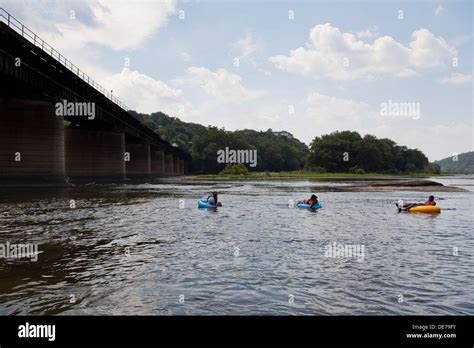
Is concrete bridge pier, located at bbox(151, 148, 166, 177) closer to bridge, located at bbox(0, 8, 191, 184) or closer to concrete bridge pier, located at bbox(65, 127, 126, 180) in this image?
concrete bridge pier, located at bbox(65, 127, 126, 180)

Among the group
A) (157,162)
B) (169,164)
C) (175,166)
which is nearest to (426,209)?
(157,162)

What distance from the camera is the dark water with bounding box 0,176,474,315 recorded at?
301 inches

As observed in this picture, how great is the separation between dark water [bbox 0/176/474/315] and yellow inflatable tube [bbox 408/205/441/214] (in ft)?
15.4

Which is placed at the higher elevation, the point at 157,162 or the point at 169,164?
the point at 157,162

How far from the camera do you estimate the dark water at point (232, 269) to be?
764cm

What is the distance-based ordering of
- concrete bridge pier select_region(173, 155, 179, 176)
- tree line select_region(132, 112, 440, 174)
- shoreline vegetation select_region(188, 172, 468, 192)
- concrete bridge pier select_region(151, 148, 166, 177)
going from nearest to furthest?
shoreline vegetation select_region(188, 172, 468, 192) → concrete bridge pier select_region(151, 148, 166, 177) → tree line select_region(132, 112, 440, 174) → concrete bridge pier select_region(173, 155, 179, 176)

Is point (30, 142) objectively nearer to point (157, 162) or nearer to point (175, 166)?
point (157, 162)

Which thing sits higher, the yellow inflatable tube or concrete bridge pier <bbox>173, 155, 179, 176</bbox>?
concrete bridge pier <bbox>173, 155, 179, 176</bbox>

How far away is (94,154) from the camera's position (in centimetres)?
7375

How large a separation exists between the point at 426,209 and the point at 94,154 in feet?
204

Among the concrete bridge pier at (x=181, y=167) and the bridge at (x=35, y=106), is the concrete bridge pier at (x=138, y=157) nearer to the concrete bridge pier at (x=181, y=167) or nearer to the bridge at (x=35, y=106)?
the bridge at (x=35, y=106)

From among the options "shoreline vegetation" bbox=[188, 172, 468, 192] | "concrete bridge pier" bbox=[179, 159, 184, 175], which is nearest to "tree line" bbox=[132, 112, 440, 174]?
"concrete bridge pier" bbox=[179, 159, 184, 175]

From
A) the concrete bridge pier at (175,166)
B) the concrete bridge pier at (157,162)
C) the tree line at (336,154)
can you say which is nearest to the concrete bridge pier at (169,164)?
the concrete bridge pier at (175,166)
